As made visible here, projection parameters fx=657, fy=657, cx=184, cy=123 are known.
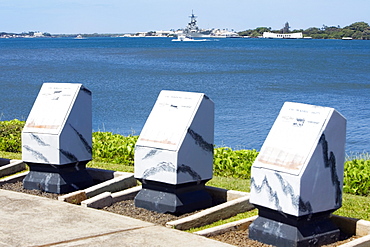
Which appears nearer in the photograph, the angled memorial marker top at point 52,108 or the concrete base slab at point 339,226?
the concrete base slab at point 339,226

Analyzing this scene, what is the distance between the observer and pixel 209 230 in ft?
21.7

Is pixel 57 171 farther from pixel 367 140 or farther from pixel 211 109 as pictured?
pixel 367 140

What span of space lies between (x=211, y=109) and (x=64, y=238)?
2285mm

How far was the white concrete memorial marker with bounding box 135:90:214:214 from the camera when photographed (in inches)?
291

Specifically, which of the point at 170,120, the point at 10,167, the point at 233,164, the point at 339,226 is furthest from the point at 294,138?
the point at 10,167

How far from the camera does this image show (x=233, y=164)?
10.4m

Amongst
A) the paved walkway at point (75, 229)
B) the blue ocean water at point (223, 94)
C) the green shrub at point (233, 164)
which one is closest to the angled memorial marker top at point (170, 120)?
the paved walkway at point (75, 229)

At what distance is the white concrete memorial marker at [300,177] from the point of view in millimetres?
6164

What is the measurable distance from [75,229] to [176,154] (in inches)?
54.6

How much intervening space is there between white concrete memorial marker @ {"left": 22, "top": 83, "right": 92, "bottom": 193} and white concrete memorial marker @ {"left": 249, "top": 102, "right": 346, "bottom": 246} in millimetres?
2898

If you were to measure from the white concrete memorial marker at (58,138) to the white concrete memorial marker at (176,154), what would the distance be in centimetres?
121

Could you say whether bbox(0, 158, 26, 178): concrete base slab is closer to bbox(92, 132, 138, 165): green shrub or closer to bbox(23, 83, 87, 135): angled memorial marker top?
bbox(23, 83, 87, 135): angled memorial marker top

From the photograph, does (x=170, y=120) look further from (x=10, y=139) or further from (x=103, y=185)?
(x=10, y=139)

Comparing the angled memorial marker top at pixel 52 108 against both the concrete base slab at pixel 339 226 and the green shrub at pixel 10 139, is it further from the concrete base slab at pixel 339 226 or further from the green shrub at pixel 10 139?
the green shrub at pixel 10 139
